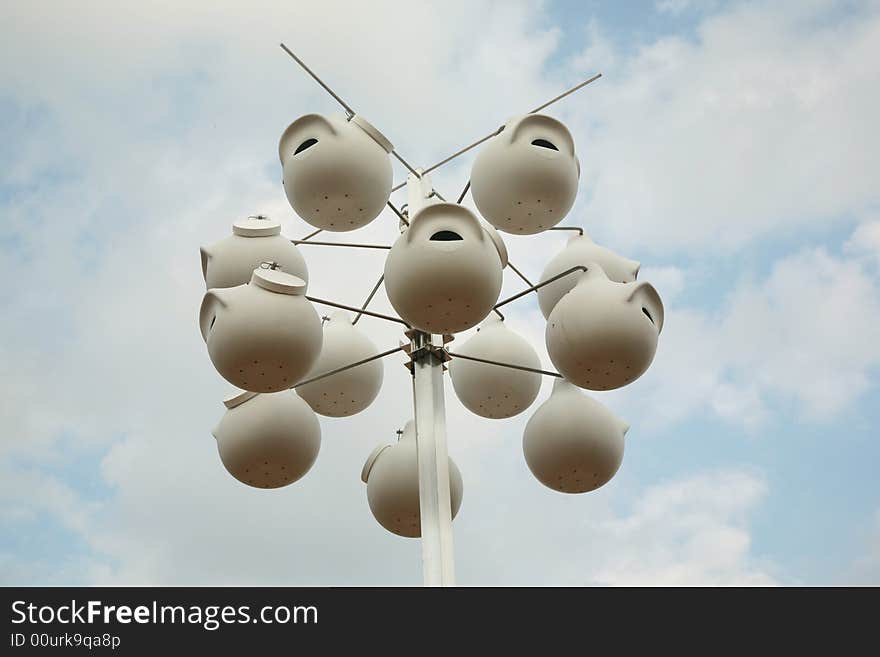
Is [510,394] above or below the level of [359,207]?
below

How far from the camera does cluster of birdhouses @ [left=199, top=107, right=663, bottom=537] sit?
6.94m

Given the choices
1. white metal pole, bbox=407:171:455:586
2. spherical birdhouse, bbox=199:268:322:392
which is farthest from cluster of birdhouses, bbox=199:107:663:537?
white metal pole, bbox=407:171:455:586

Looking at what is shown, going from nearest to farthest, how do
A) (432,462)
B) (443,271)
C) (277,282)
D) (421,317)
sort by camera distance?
(443,271) → (421,317) → (277,282) → (432,462)

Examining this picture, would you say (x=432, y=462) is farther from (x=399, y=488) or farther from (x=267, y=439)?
(x=267, y=439)

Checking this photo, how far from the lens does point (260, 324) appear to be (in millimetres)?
6961

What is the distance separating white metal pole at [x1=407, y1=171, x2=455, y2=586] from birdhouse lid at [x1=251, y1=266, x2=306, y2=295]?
1.16 meters

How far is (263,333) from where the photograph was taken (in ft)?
22.8

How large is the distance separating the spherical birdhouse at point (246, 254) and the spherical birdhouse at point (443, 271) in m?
1.30

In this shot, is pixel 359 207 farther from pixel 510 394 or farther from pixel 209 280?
pixel 510 394

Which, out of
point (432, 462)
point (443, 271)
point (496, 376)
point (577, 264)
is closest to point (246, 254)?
point (443, 271)

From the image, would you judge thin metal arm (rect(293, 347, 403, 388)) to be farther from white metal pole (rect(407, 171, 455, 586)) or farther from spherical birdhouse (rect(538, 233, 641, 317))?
spherical birdhouse (rect(538, 233, 641, 317))

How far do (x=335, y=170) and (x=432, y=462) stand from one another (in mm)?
2123
